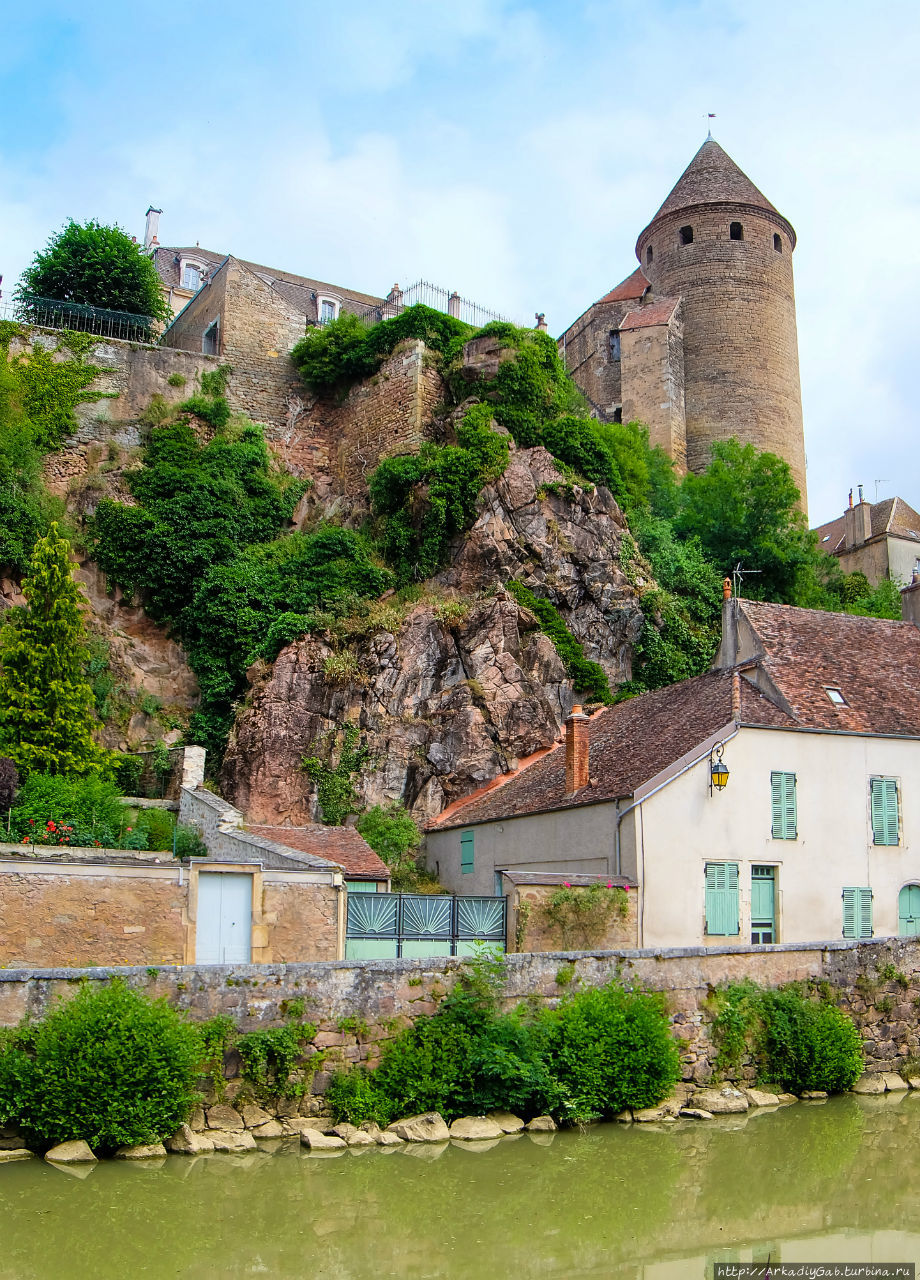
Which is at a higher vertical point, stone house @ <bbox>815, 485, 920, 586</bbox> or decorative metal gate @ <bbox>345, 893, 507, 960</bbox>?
stone house @ <bbox>815, 485, 920, 586</bbox>

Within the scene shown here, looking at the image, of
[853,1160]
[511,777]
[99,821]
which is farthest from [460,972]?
[511,777]

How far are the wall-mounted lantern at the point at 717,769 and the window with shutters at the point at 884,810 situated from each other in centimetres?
316

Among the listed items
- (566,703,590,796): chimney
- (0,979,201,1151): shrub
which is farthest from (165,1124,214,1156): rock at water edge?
(566,703,590,796): chimney

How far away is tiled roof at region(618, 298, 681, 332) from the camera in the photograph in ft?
132

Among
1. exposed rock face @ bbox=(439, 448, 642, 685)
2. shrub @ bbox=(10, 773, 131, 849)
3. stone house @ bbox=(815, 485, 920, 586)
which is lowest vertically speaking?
shrub @ bbox=(10, 773, 131, 849)

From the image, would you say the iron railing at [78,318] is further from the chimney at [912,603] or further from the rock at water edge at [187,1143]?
the rock at water edge at [187,1143]

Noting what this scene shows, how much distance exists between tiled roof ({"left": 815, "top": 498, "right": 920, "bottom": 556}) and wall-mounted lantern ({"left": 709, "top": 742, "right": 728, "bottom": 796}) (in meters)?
23.3

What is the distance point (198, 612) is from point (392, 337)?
10.0 meters

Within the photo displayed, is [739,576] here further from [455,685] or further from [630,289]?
[630,289]

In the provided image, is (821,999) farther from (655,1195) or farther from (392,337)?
(392,337)

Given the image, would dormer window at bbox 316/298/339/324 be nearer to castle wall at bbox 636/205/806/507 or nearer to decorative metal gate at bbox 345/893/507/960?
castle wall at bbox 636/205/806/507

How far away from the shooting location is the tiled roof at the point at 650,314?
132 ft

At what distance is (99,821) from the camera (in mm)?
18781

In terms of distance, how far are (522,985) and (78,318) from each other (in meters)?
25.7
